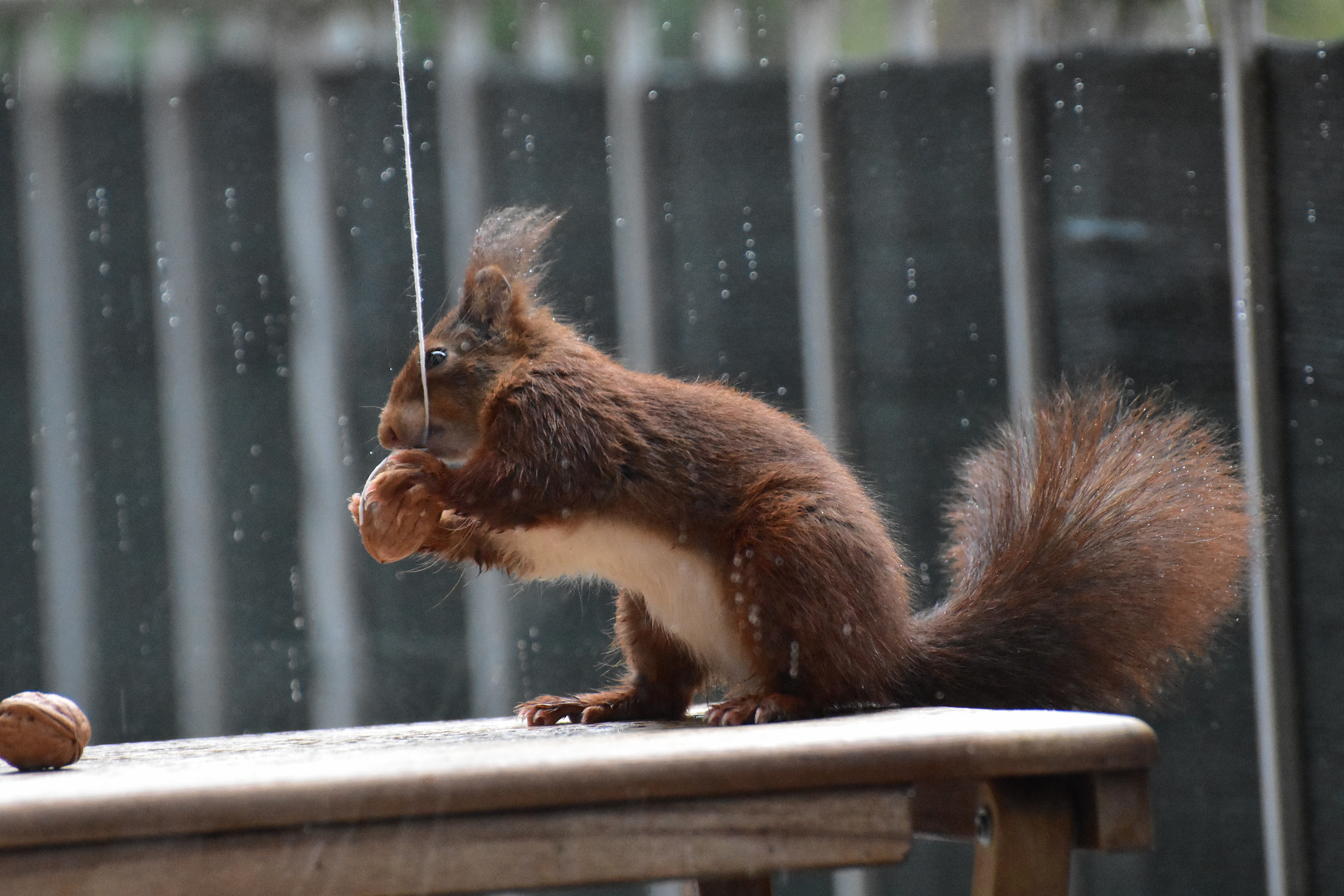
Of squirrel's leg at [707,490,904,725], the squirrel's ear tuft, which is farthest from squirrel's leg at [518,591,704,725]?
the squirrel's ear tuft

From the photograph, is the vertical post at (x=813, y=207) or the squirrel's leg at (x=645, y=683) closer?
the squirrel's leg at (x=645, y=683)

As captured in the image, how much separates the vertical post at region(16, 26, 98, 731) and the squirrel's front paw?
89 cm

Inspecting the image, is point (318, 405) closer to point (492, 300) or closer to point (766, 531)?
point (492, 300)

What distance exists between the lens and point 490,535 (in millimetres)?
1317

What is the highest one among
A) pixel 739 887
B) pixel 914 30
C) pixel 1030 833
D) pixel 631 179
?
pixel 914 30

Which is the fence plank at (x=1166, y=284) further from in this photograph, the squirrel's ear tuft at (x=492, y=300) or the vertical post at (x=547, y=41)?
the squirrel's ear tuft at (x=492, y=300)

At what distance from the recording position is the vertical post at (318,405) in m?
1.89

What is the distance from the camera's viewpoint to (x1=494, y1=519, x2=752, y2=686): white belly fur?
3.96 ft

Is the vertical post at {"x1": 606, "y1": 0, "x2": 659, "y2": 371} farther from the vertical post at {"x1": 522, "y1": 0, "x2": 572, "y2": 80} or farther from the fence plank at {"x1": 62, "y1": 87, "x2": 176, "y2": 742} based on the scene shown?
the fence plank at {"x1": 62, "y1": 87, "x2": 176, "y2": 742}

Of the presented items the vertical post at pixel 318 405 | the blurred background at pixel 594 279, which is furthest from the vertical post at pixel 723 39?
the vertical post at pixel 318 405

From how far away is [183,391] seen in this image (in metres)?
1.90

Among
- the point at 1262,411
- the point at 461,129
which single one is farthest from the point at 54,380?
the point at 1262,411

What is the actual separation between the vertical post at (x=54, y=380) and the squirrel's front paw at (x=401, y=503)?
894mm

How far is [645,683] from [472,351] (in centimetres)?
39
